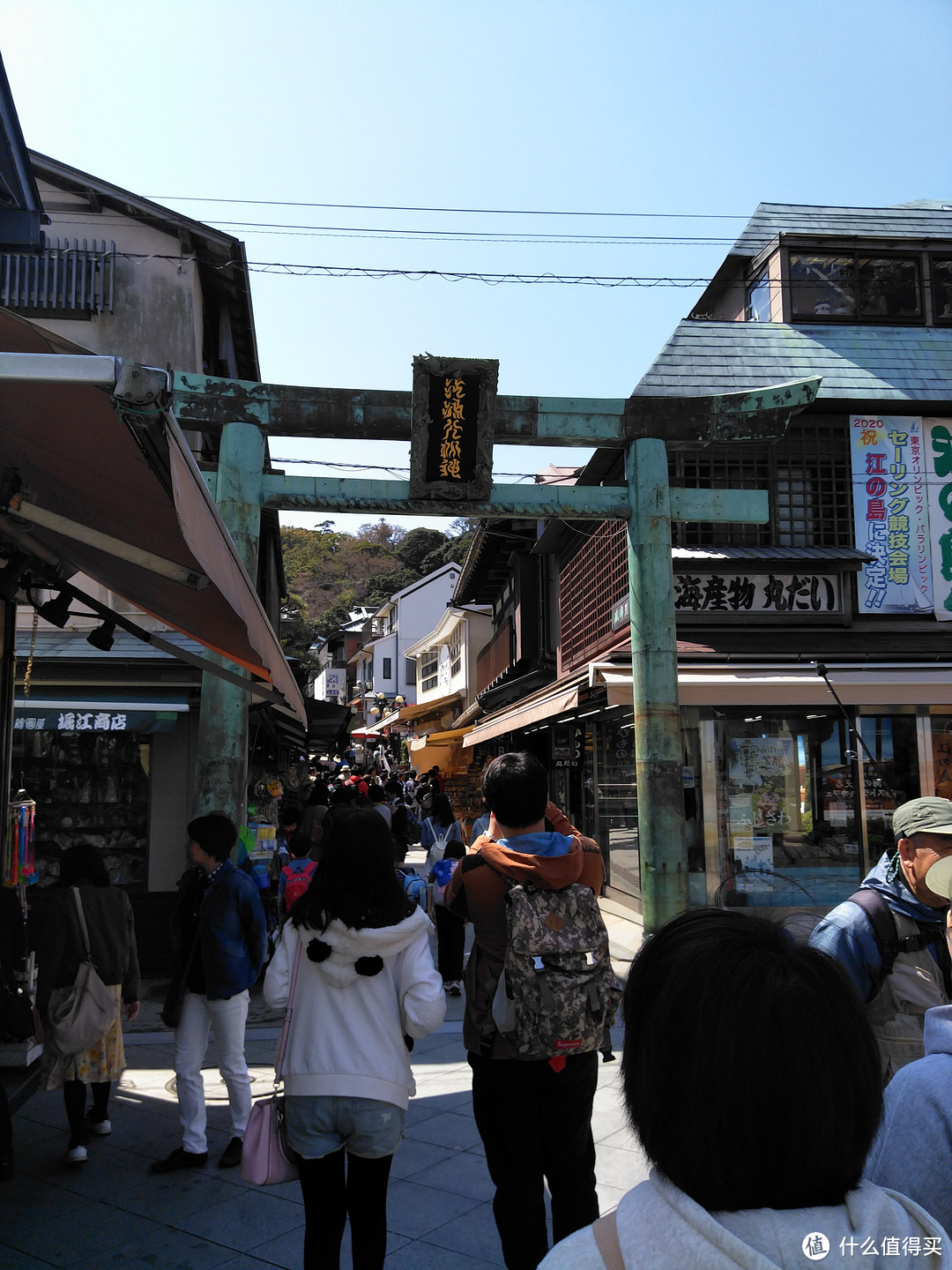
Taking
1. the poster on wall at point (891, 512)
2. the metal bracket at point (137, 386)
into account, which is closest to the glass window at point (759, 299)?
the poster on wall at point (891, 512)

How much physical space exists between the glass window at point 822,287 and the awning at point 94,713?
1042 centimetres

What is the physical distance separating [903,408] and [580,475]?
4.69 m

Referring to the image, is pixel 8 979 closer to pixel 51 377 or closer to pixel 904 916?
pixel 51 377

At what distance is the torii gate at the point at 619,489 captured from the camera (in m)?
9.02

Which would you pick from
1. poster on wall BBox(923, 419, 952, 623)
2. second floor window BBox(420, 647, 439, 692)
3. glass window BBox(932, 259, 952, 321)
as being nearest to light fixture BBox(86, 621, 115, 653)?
poster on wall BBox(923, 419, 952, 623)

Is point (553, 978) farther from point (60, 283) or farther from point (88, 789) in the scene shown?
point (60, 283)

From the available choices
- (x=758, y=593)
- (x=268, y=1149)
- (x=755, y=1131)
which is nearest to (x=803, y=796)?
(x=758, y=593)

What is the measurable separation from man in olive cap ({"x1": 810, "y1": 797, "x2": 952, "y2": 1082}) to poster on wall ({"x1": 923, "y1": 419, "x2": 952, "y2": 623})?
1059 centimetres

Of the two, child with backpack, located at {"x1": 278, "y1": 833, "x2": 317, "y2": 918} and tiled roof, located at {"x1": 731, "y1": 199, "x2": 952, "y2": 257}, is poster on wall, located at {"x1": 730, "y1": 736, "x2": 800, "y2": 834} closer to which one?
child with backpack, located at {"x1": 278, "y1": 833, "x2": 317, "y2": 918}

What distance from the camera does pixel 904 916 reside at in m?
2.95

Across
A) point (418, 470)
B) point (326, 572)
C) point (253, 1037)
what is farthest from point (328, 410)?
point (326, 572)

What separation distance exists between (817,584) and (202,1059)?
32.2 ft

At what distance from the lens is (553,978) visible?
3.32m

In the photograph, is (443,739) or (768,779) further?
(443,739)
